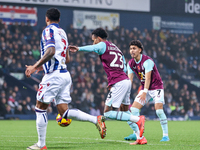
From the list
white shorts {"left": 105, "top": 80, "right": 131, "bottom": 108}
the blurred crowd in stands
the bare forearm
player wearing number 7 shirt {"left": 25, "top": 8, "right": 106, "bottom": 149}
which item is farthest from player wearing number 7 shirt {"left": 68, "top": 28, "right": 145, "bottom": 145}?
the blurred crowd in stands

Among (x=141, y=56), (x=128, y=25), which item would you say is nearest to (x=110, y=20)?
(x=128, y=25)

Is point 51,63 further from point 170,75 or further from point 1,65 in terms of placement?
point 170,75

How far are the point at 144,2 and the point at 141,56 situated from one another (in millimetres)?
16268

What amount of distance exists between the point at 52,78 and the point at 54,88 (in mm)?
153

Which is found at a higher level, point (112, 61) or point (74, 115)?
point (112, 61)

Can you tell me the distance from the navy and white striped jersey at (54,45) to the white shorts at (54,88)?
101 millimetres

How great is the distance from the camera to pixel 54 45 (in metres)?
5.09

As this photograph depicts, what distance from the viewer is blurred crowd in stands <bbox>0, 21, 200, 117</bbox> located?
18.7m

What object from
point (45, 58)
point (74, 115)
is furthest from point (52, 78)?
point (74, 115)

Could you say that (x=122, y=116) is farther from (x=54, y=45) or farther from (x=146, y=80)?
(x=54, y=45)

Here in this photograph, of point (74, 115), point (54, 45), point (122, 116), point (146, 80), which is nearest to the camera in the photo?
point (54, 45)

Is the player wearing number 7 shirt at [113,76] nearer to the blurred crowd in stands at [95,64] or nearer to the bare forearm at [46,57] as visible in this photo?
the bare forearm at [46,57]

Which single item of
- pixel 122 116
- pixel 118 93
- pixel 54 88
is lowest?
pixel 122 116

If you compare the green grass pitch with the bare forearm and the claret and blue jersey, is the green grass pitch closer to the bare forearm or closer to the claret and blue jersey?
the claret and blue jersey
